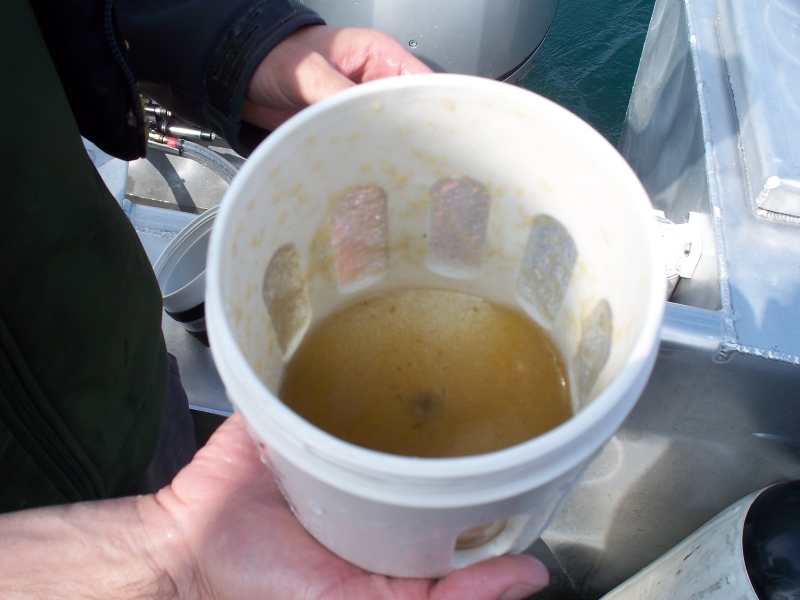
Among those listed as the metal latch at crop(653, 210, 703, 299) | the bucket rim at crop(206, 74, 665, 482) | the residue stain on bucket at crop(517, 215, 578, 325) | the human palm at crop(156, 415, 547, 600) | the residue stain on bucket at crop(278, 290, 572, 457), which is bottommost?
the human palm at crop(156, 415, 547, 600)

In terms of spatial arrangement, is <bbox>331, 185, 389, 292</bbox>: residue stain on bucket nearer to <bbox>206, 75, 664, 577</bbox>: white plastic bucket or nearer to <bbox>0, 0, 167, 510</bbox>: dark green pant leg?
<bbox>206, 75, 664, 577</bbox>: white plastic bucket

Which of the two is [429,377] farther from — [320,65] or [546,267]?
[320,65]

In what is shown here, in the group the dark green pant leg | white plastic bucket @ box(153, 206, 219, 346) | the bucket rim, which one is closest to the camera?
the bucket rim

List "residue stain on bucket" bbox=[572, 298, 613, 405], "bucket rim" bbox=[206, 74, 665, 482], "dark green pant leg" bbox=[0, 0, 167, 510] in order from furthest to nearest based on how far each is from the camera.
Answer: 1. "dark green pant leg" bbox=[0, 0, 167, 510]
2. "residue stain on bucket" bbox=[572, 298, 613, 405]
3. "bucket rim" bbox=[206, 74, 665, 482]

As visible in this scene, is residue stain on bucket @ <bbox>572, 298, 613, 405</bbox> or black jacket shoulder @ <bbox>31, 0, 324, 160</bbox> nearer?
residue stain on bucket @ <bbox>572, 298, 613, 405</bbox>

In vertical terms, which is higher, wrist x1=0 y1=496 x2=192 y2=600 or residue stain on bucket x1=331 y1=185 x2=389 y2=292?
residue stain on bucket x1=331 y1=185 x2=389 y2=292

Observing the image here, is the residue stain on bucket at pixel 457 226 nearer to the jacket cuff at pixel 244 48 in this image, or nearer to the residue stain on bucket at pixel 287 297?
the residue stain on bucket at pixel 287 297

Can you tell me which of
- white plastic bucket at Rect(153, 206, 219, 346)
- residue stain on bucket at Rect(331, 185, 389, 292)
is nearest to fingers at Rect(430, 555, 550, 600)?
residue stain on bucket at Rect(331, 185, 389, 292)
